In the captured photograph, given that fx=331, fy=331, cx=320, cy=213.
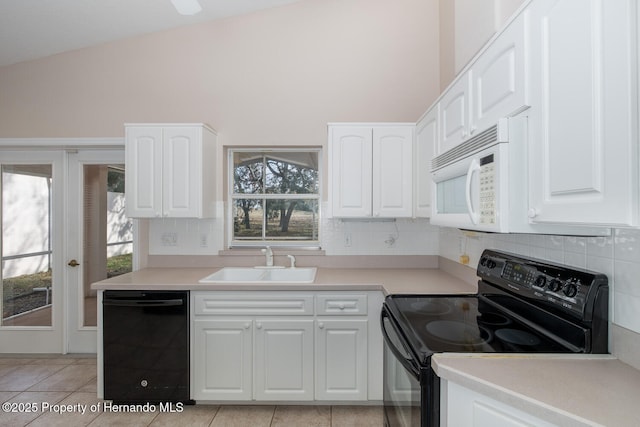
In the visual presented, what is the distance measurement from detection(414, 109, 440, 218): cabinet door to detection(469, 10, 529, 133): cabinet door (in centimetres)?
59

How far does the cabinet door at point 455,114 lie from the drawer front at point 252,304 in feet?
4.43

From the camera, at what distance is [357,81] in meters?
2.99

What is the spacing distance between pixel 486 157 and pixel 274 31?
8.05 feet

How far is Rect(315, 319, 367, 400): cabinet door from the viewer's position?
2295 mm

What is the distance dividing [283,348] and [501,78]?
2.02m

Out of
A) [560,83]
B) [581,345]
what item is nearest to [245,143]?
[560,83]

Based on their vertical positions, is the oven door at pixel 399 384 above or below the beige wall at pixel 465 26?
below

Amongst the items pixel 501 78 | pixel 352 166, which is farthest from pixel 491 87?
pixel 352 166

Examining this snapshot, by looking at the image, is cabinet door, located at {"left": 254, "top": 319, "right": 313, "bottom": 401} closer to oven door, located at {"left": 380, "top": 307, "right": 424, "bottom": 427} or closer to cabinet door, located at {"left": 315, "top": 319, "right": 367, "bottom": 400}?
cabinet door, located at {"left": 315, "top": 319, "right": 367, "bottom": 400}

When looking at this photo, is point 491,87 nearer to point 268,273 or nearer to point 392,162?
point 392,162

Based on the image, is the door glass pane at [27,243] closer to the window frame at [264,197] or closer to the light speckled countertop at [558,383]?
the window frame at [264,197]

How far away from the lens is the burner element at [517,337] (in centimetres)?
132

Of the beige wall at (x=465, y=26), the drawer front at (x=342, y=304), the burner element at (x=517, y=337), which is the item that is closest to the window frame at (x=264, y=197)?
the drawer front at (x=342, y=304)

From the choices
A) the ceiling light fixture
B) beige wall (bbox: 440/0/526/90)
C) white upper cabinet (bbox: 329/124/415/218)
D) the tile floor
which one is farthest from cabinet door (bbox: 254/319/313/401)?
the ceiling light fixture
